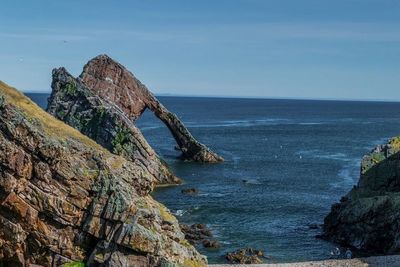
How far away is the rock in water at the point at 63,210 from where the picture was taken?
1636 inches

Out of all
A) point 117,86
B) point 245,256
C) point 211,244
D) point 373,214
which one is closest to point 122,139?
point 117,86

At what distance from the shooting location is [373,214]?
5866 centimetres

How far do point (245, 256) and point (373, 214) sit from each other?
48.0 ft

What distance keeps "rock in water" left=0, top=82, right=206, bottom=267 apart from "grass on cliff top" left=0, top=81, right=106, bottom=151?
0.64m

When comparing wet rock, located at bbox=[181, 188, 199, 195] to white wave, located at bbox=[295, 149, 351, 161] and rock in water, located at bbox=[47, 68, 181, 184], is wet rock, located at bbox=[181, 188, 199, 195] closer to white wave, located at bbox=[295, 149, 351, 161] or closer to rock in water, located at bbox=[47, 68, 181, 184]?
rock in water, located at bbox=[47, 68, 181, 184]

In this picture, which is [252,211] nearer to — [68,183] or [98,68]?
[68,183]

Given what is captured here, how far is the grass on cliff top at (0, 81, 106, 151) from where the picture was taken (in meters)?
43.9

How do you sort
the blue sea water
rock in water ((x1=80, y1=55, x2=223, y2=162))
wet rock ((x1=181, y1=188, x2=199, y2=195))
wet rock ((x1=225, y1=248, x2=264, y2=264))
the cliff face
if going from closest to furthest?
wet rock ((x1=225, y1=248, x2=264, y2=264)) → the cliff face → the blue sea water → wet rock ((x1=181, y1=188, x2=199, y2=195)) → rock in water ((x1=80, y1=55, x2=223, y2=162))

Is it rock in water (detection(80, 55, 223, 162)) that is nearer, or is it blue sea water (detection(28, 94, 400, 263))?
blue sea water (detection(28, 94, 400, 263))

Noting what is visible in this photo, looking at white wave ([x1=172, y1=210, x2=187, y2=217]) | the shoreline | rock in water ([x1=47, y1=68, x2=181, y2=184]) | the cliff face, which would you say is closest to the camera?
the shoreline

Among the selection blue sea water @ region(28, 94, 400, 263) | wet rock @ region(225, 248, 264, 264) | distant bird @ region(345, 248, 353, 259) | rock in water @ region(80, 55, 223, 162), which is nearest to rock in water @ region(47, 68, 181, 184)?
rock in water @ region(80, 55, 223, 162)

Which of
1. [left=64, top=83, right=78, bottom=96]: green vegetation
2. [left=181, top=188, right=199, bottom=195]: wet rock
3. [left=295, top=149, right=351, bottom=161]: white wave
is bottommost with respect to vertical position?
[left=181, top=188, right=199, bottom=195]: wet rock

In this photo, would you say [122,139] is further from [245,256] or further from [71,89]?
[245,256]

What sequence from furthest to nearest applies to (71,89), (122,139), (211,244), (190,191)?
(71,89) → (122,139) → (190,191) → (211,244)
